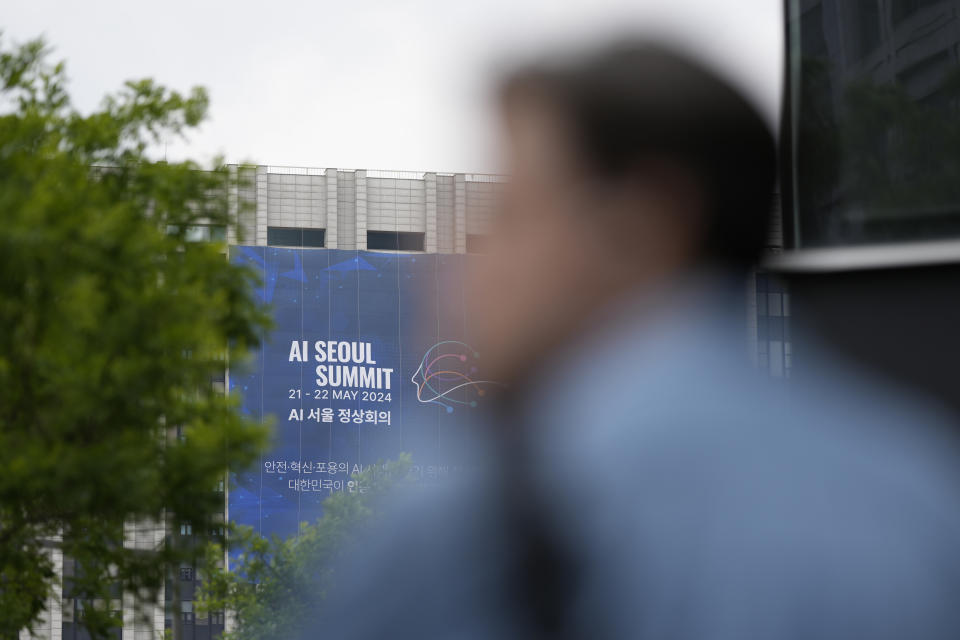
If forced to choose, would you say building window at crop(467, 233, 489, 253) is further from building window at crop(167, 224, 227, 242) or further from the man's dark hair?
building window at crop(167, 224, 227, 242)

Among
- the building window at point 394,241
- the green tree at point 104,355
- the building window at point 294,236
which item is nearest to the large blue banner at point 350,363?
the building window at point 294,236

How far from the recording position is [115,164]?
22.3 feet

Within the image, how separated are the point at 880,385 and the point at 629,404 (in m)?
0.43

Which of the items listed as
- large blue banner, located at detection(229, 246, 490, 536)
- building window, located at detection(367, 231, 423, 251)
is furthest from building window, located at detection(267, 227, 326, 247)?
building window, located at detection(367, 231, 423, 251)

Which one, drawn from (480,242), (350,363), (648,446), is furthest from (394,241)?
(648,446)

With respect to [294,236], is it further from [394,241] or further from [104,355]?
[104,355]

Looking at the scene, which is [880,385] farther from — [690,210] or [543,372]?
[543,372]

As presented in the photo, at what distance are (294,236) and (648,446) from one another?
5763 centimetres

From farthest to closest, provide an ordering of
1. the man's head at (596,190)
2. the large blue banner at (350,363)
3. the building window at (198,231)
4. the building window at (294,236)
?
the building window at (294,236)
the large blue banner at (350,363)
the building window at (198,231)
the man's head at (596,190)

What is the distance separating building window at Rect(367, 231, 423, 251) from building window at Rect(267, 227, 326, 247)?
2500 mm

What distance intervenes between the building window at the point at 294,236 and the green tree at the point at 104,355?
52.4m

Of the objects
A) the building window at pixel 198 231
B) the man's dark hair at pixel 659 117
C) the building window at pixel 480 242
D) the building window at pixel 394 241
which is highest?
the building window at pixel 394 241

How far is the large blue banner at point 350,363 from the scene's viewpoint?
184ft

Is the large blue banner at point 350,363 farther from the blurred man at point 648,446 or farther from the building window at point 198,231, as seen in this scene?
the blurred man at point 648,446
